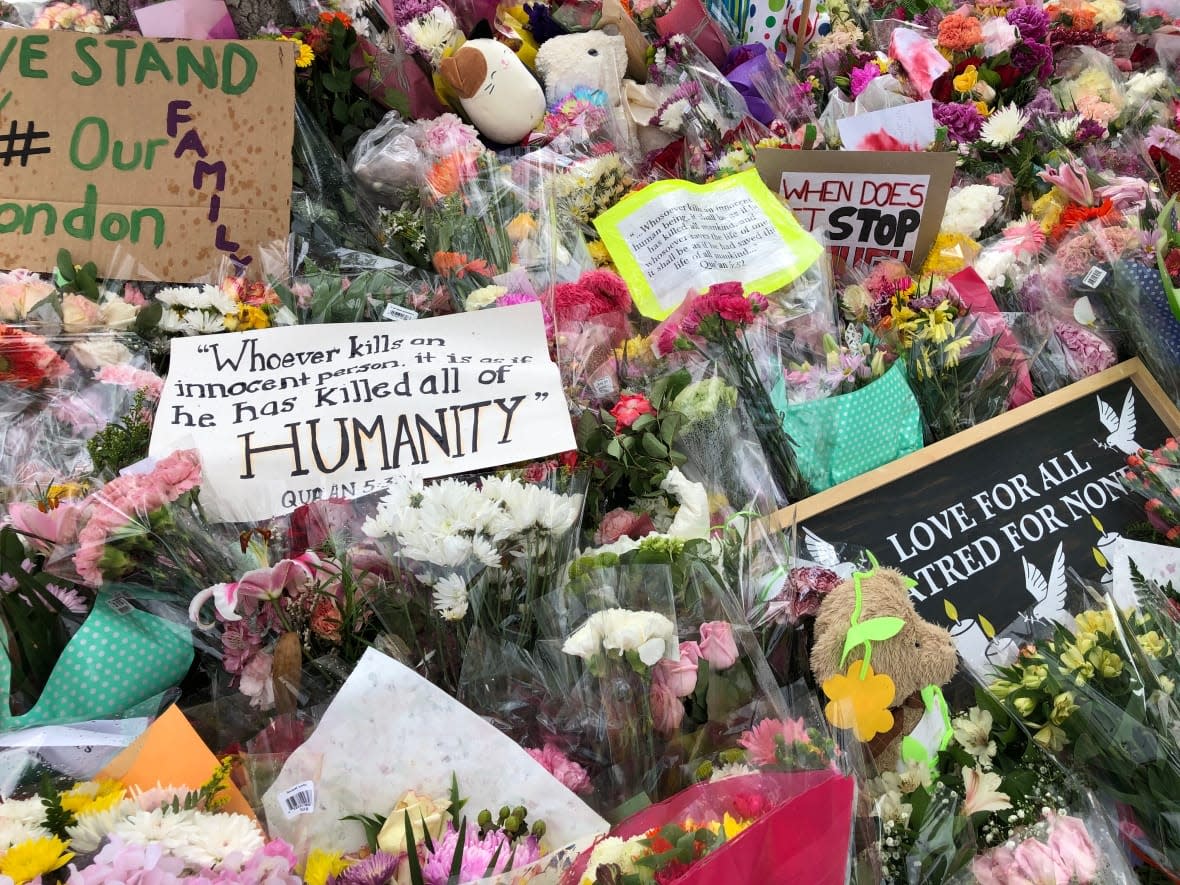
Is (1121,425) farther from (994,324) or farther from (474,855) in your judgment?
(474,855)

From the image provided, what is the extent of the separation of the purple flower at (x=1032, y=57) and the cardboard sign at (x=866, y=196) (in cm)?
104

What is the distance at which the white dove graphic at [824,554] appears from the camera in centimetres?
139

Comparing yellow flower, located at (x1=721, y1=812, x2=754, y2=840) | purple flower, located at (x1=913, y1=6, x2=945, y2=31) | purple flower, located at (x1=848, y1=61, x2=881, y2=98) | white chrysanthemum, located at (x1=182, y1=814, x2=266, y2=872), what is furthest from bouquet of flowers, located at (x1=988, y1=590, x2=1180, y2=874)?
purple flower, located at (x1=913, y1=6, x2=945, y2=31)

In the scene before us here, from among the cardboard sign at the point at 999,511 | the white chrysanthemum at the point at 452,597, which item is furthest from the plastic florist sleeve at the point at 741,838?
the cardboard sign at the point at 999,511

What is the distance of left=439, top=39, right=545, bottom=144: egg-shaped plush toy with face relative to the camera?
7.69ft

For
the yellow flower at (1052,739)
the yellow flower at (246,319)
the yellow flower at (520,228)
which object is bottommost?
the yellow flower at (1052,739)

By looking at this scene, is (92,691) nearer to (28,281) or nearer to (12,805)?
(12,805)

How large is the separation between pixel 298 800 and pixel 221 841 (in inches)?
4.7

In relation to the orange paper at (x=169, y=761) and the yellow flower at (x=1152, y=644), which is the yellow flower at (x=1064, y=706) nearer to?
the yellow flower at (x=1152, y=644)

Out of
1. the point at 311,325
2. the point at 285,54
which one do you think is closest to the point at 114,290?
the point at 311,325

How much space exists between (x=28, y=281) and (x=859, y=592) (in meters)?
1.63

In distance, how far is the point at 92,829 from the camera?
842 millimetres

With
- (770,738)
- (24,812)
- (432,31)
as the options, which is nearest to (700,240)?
(432,31)

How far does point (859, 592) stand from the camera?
1.21 m
